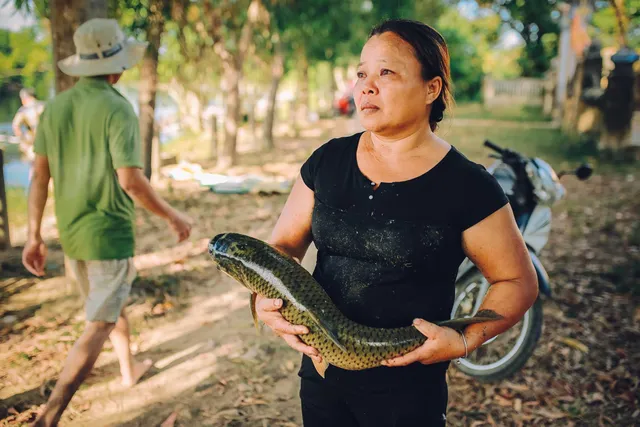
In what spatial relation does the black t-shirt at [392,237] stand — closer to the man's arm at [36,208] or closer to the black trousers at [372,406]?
the black trousers at [372,406]

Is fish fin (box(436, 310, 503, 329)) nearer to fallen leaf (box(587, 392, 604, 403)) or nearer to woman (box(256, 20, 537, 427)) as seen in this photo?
woman (box(256, 20, 537, 427))

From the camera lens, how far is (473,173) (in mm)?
1751

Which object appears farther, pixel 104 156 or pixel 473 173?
pixel 104 156

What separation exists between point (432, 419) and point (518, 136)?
15465 mm

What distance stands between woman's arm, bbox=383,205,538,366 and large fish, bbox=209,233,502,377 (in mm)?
33

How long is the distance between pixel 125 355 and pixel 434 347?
2745 millimetres

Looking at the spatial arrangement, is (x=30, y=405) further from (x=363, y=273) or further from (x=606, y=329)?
(x=606, y=329)

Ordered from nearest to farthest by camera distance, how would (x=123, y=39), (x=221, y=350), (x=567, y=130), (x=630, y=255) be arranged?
(x=123, y=39) → (x=221, y=350) → (x=630, y=255) → (x=567, y=130)

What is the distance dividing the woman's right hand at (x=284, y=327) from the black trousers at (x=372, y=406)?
23cm

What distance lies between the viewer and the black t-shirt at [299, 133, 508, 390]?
68.6 inches

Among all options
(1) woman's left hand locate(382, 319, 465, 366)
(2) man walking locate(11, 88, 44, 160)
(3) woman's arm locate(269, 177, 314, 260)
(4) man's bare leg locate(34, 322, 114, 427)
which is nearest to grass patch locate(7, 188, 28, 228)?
(2) man walking locate(11, 88, 44, 160)

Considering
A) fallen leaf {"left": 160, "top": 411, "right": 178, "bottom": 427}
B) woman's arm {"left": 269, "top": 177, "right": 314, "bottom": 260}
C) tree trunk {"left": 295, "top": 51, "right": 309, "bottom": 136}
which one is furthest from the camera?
tree trunk {"left": 295, "top": 51, "right": 309, "bottom": 136}

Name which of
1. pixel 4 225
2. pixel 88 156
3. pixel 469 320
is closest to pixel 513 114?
pixel 4 225

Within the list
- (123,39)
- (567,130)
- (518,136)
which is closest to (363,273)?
(123,39)
